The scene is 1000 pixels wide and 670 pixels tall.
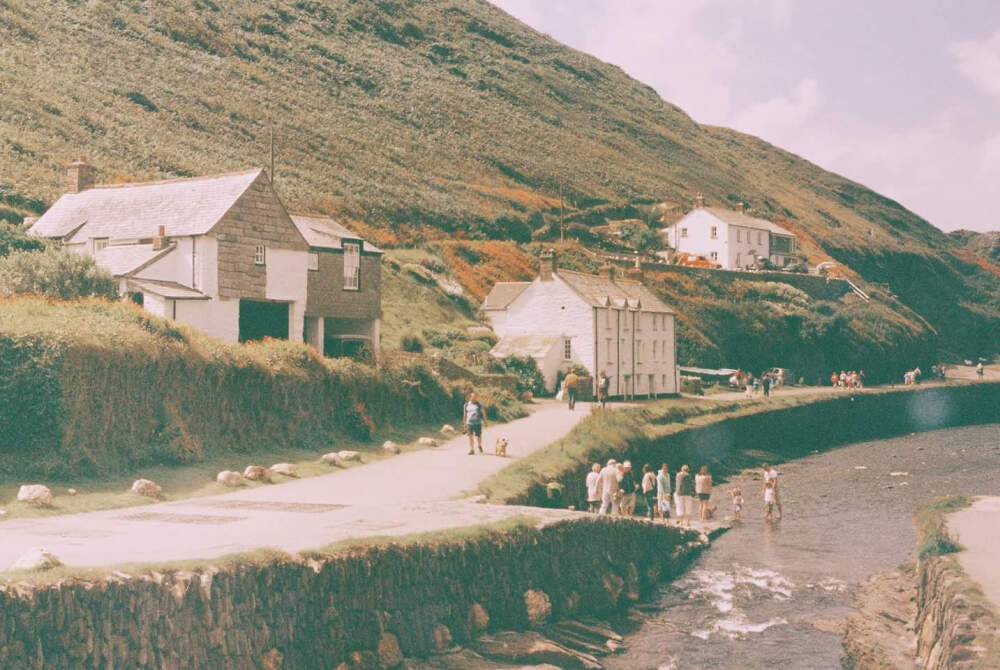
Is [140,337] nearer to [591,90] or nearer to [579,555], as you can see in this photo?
[579,555]

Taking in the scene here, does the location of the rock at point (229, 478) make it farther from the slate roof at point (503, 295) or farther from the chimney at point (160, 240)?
the slate roof at point (503, 295)

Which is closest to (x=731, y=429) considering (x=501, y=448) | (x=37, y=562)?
(x=501, y=448)

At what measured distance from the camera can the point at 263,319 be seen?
4084 cm

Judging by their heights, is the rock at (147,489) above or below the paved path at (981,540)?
above

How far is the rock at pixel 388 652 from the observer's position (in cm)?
1750

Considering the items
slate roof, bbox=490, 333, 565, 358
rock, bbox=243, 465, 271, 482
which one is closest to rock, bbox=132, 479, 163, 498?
rock, bbox=243, 465, 271, 482

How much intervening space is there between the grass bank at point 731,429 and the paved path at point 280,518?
1894 millimetres

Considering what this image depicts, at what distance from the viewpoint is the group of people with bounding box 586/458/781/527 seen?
30438mm

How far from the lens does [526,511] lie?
24234 mm

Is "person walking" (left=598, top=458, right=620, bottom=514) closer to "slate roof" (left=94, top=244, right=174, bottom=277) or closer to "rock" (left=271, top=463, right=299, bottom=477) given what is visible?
"rock" (left=271, top=463, right=299, bottom=477)

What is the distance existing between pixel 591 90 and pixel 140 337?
563 ft

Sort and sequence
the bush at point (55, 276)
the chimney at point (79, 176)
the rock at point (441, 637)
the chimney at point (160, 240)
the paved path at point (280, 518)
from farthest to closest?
1. the chimney at point (79, 176)
2. the chimney at point (160, 240)
3. the bush at point (55, 276)
4. the rock at point (441, 637)
5. the paved path at point (280, 518)

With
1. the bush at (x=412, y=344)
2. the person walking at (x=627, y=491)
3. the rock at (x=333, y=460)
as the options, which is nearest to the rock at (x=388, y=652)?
the rock at (x=333, y=460)

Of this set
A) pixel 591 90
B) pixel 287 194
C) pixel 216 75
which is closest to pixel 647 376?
pixel 287 194
